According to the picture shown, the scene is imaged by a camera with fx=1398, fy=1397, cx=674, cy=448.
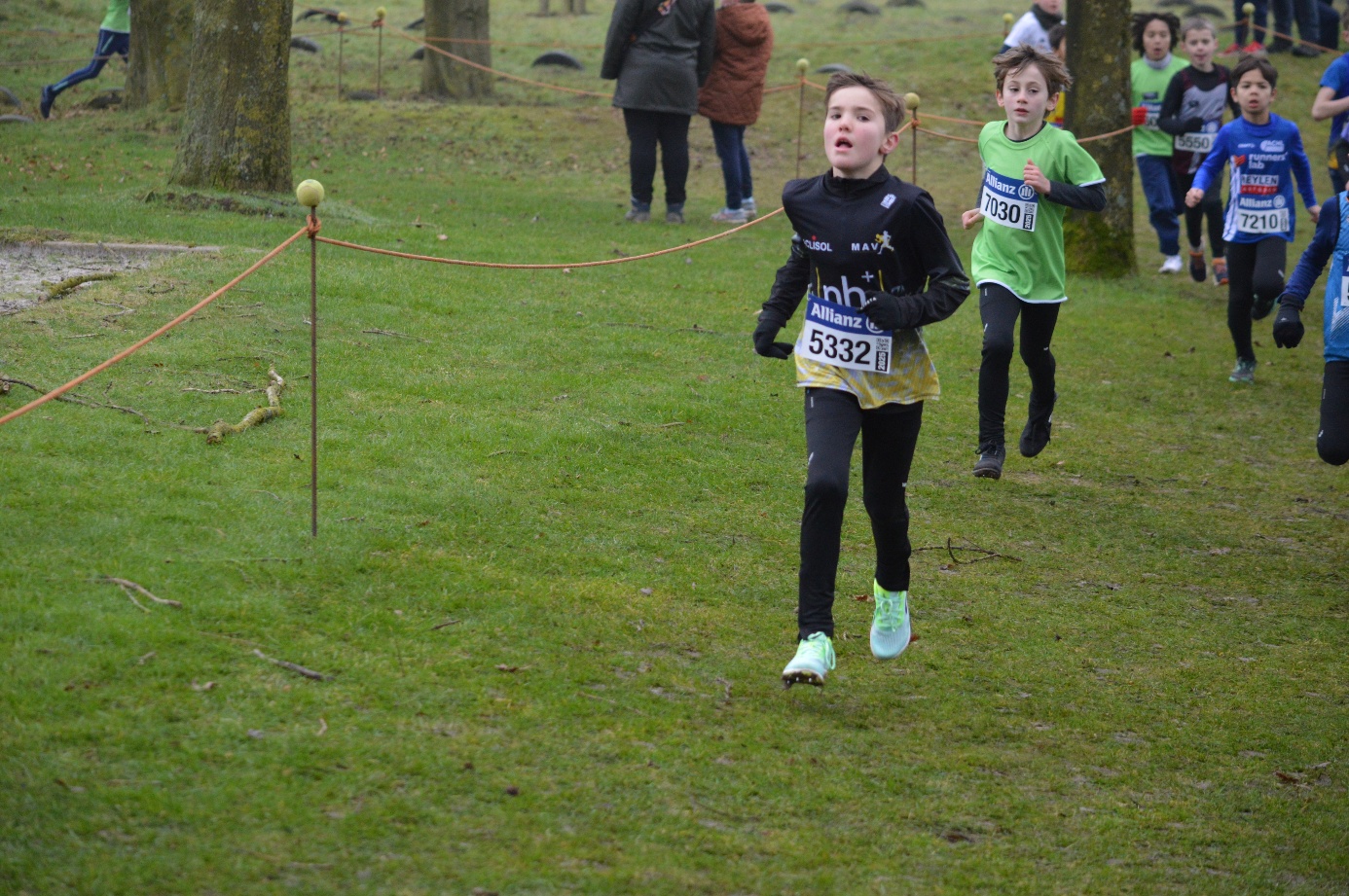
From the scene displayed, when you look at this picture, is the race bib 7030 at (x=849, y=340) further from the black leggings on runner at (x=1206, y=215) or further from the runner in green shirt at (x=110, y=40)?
the runner in green shirt at (x=110, y=40)

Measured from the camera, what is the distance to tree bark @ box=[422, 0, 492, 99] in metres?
20.0

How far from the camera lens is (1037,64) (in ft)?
24.1

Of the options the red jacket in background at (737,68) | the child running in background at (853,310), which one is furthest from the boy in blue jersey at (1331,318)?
the red jacket in background at (737,68)

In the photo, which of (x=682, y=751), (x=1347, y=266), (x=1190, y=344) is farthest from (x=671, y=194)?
(x=682, y=751)

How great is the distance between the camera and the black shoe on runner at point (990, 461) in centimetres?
764

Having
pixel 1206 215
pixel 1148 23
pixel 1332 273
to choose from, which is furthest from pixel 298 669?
pixel 1148 23

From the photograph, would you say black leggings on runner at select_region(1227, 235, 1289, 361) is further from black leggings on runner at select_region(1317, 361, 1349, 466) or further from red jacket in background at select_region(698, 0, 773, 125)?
red jacket in background at select_region(698, 0, 773, 125)

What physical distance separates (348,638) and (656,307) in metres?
6.26

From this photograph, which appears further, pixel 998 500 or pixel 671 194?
pixel 671 194

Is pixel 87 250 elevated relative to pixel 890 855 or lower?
elevated

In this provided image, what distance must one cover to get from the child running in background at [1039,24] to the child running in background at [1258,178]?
4877 mm

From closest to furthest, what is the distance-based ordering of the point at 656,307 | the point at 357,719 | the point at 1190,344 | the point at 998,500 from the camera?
1. the point at 357,719
2. the point at 998,500
3. the point at 656,307
4. the point at 1190,344

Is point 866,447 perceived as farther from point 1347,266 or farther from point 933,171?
point 933,171

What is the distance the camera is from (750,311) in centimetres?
1108
